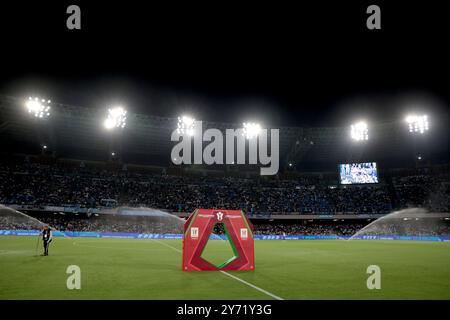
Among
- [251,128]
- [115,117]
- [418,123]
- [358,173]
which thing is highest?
[115,117]

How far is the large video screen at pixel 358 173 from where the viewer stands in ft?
195

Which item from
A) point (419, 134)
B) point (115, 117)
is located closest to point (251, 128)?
point (115, 117)

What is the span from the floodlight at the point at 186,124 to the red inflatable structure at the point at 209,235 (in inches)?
1401

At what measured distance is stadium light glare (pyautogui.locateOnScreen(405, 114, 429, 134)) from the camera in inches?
1988

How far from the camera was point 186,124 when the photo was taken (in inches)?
1924

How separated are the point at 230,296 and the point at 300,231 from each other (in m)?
57.2

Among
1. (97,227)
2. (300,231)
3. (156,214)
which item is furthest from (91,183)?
(300,231)

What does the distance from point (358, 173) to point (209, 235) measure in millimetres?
54497

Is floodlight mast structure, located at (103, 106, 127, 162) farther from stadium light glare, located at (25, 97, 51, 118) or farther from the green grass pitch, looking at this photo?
the green grass pitch

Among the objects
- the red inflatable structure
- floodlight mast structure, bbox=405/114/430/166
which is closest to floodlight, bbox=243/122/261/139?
floodlight mast structure, bbox=405/114/430/166

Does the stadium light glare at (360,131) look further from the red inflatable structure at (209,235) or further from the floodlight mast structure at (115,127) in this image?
the red inflatable structure at (209,235)

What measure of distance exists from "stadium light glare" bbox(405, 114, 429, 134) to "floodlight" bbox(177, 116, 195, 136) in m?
35.4

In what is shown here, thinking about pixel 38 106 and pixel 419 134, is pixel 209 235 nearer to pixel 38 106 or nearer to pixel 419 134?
pixel 38 106

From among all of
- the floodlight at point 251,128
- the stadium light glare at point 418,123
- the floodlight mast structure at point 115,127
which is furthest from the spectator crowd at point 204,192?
the floodlight at point 251,128
